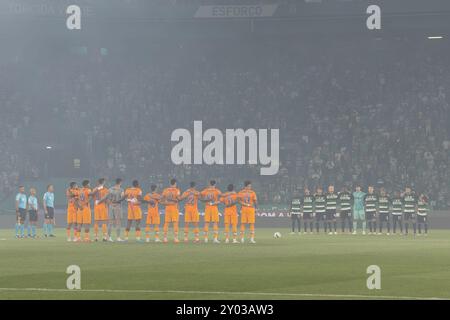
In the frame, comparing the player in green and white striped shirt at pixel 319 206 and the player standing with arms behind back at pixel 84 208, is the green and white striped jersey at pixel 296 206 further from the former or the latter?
the player standing with arms behind back at pixel 84 208

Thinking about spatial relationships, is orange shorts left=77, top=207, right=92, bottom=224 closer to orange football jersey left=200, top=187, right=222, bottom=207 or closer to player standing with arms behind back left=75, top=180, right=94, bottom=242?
player standing with arms behind back left=75, top=180, right=94, bottom=242

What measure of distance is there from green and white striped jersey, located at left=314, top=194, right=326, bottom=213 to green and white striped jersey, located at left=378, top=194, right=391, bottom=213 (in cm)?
268

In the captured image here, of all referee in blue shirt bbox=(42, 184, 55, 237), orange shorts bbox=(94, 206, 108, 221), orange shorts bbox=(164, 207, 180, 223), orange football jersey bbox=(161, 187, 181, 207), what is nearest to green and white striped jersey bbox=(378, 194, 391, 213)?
orange shorts bbox=(164, 207, 180, 223)

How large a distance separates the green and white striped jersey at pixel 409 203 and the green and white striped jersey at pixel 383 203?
765 mm

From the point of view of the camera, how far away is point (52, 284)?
21328 mm

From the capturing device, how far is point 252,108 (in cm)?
6450

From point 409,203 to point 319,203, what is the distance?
13.9 ft

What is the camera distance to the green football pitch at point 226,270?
1958cm

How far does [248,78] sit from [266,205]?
1166 centimetres

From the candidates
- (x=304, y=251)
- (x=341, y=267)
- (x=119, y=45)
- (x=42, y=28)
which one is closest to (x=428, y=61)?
(x=119, y=45)

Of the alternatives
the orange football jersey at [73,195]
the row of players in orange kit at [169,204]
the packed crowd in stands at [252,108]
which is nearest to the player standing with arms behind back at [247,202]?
the row of players in orange kit at [169,204]

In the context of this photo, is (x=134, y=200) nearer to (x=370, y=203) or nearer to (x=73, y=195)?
(x=73, y=195)

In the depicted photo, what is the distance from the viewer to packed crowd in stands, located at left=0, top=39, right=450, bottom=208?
60125 millimetres

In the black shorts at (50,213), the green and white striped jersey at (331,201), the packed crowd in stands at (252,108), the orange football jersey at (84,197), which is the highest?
the packed crowd in stands at (252,108)
